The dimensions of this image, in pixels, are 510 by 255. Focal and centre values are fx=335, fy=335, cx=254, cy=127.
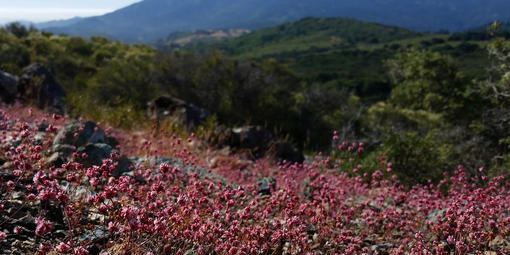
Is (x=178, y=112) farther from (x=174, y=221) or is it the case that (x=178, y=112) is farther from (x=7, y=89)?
(x=174, y=221)

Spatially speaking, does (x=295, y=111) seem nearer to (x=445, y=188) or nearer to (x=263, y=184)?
(x=445, y=188)

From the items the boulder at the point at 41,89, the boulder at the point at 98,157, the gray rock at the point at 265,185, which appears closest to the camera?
the boulder at the point at 98,157

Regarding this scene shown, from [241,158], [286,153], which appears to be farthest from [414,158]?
[241,158]

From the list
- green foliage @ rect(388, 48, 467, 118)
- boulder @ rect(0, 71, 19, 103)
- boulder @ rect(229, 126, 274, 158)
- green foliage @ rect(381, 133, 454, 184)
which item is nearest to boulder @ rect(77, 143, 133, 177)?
green foliage @ rect(381, 133, 454, 184)

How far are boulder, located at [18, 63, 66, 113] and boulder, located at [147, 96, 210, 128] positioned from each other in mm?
3786

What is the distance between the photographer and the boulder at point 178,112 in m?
14.6

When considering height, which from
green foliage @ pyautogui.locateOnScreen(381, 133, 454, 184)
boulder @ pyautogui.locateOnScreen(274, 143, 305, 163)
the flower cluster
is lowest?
boulder @ pyautogui.locateOnScreen(274, 143, 305, 163)

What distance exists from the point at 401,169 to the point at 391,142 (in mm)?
805

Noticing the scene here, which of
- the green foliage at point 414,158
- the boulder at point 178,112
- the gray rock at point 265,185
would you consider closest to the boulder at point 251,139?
the boulder at point 178,112

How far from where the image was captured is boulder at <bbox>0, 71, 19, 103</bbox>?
42.6 feet

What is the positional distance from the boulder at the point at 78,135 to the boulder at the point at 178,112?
6.91 m

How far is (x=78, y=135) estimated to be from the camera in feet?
18.5

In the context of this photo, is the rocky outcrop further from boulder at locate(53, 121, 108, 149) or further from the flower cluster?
the flower cluster

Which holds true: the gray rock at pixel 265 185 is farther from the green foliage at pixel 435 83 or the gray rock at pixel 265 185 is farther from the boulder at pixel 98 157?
the green foliage at pixel 435 83
